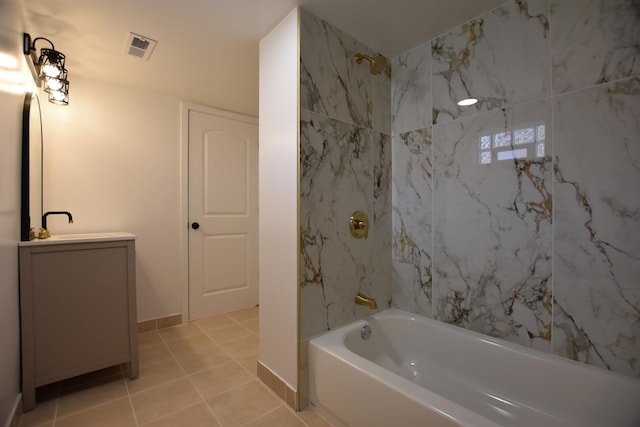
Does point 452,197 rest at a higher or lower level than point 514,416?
higher

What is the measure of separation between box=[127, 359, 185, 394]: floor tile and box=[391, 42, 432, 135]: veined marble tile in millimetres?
2182

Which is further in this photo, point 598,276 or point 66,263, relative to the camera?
point 66,263

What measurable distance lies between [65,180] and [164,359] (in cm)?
152

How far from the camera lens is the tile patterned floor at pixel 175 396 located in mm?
1375

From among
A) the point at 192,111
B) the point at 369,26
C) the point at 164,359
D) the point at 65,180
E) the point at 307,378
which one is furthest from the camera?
the point at 192,111

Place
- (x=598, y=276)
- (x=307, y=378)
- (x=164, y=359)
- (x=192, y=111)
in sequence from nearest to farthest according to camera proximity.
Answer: (x=598, y=276)
(x=307, y=378)
(x=164, y=359)
(x=192, y=111)

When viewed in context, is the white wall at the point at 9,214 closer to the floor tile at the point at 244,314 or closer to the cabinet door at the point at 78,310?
the cabinet door at the point at 78,310

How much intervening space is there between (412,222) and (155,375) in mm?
1934

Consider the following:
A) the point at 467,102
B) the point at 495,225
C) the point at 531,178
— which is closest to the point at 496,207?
the point at 495,225

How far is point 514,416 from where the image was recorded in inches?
51.1

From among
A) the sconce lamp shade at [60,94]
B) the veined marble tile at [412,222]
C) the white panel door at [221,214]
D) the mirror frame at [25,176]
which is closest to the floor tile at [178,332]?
the white panel door at [221,214]

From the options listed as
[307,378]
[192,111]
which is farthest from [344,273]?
[192,111]

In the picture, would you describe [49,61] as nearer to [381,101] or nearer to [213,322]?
[381,101]

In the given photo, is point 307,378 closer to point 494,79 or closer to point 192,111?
point 494,79
